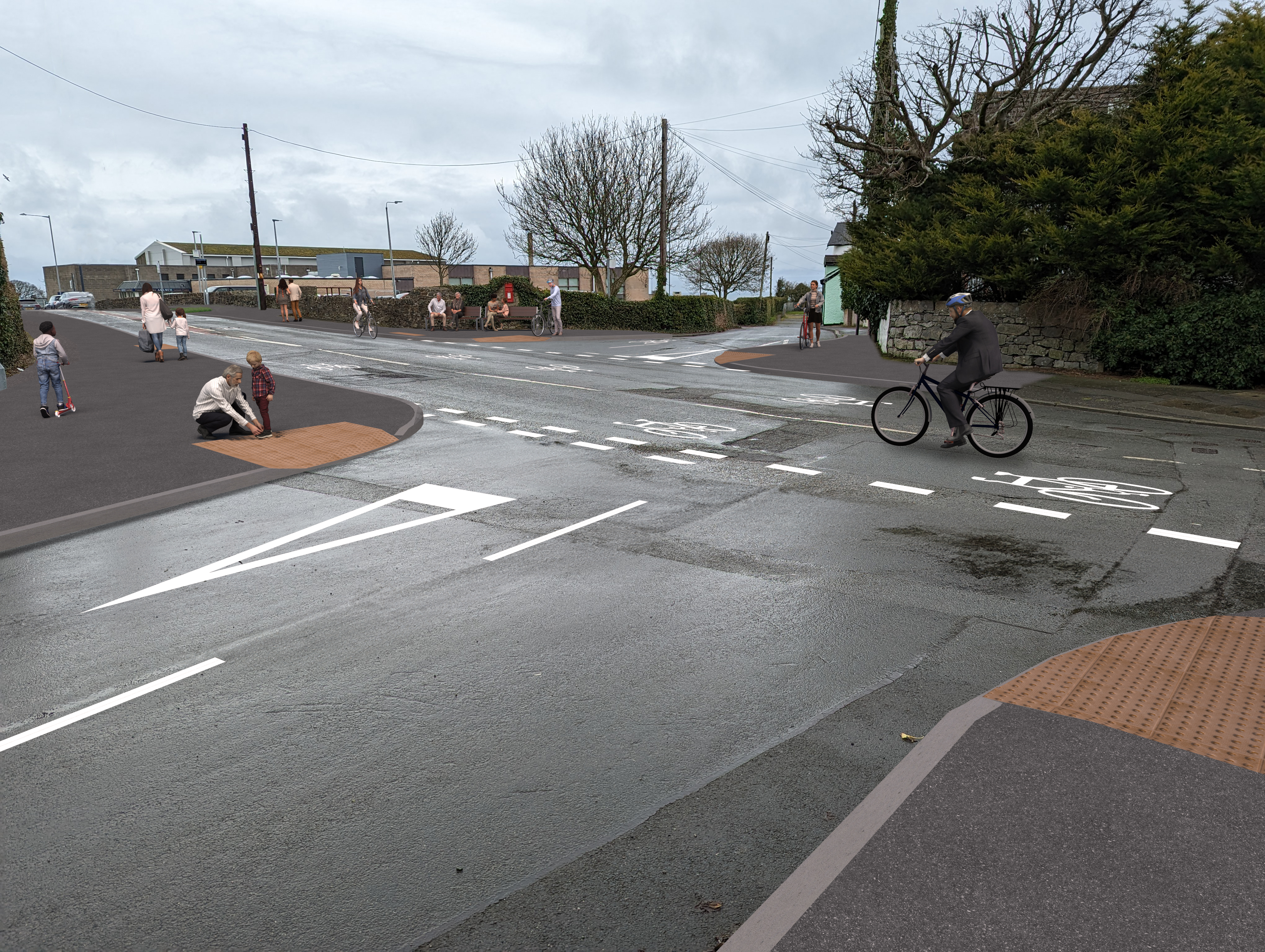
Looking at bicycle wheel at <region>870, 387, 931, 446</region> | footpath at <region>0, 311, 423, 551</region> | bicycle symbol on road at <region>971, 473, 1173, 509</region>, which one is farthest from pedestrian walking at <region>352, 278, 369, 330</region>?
bicycle symbol on road at <region>971, 473, 1173, 509</region>

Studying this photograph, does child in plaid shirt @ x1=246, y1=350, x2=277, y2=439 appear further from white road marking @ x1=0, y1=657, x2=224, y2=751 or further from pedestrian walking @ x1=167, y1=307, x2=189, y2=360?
pedestrian walking @ x1=167, y1=307, x2=189, y2=360

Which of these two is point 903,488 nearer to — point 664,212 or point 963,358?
point 963,358

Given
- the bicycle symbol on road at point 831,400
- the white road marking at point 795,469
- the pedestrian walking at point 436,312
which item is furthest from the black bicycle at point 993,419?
the pedestrian walking at point 436,312

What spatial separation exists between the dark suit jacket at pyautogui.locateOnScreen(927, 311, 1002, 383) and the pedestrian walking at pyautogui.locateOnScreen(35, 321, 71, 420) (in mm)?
12441

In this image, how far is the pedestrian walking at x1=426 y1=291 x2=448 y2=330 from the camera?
3519 centimetres

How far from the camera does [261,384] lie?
1178cm

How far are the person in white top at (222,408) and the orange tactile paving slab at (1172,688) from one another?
10315 mm

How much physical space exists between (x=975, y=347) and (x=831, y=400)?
548 cm

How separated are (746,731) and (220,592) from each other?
164 inches

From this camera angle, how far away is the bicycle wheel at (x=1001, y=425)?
11109 mm

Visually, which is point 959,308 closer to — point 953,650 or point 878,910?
point 953,650

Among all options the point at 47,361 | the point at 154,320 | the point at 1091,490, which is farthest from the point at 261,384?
the point at 154,320

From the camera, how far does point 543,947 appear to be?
2.95 meters

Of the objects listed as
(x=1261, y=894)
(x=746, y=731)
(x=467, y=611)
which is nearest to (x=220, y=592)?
(x=467, y=611)
